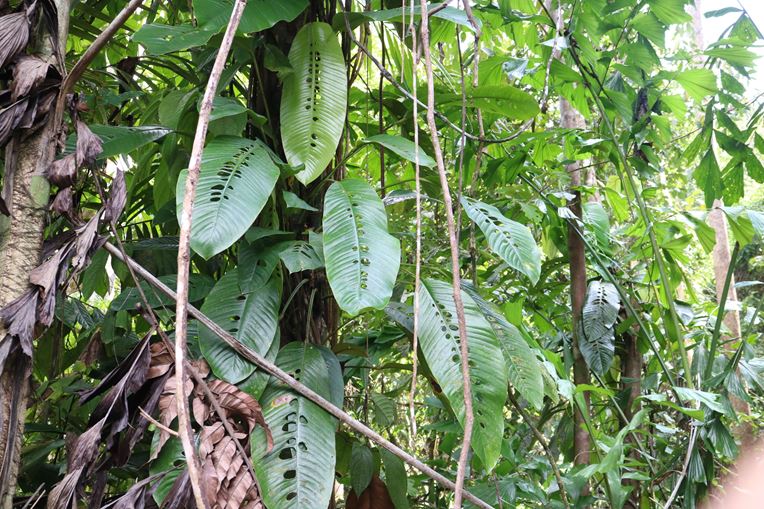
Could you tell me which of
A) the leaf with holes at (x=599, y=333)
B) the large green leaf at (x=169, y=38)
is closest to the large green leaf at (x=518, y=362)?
the leaf with holes at (x=599, y=333)

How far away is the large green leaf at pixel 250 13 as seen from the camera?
94 centimetres

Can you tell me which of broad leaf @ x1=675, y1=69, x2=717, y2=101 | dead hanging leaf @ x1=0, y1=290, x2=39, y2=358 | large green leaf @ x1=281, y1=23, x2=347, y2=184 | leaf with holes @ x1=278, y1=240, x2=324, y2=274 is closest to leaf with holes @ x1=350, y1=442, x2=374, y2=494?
leaf with holes @ x1=278, y1=240, x2=324, y2=274

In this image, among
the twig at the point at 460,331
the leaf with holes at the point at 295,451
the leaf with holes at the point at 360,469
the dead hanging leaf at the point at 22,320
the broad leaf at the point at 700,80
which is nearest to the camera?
the twig at the point at 460,331

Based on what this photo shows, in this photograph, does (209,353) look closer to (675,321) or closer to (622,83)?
(675,321)

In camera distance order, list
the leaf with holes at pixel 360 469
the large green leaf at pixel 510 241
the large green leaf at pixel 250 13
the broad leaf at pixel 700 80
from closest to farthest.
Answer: the large green leaf at pixel 250 13
the large green leaf at pixel 510 241
the leaf with holes at pixel 360 469
the broad leaf at pixel 700 80

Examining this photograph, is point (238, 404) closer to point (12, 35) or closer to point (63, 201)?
A: point (63, 201)

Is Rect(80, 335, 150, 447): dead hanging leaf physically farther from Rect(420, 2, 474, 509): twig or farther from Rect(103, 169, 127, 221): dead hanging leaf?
Rect(420, 2, 474, 509): twig

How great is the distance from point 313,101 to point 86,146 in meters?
0.40

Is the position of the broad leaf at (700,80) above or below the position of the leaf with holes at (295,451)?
above

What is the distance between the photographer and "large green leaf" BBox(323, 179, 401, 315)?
2.74 ft

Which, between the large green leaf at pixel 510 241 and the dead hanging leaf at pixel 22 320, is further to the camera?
the large green leaf at pixel 510 241

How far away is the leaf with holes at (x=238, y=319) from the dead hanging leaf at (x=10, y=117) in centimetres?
34

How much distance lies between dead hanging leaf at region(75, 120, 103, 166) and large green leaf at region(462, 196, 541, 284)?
0.63m

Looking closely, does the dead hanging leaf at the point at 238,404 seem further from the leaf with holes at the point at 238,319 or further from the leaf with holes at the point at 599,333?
the leaf with holes at the point at 599,333
